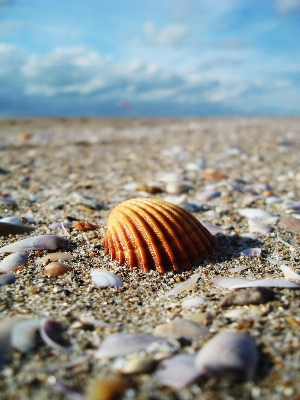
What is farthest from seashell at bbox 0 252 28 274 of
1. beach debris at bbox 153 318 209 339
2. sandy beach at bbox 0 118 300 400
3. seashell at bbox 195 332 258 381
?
seashell at bbox 195 332 258 381

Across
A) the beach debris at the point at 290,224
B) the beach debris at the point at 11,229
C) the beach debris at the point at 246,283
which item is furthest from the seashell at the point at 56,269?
the beach debris at the point at 290,224

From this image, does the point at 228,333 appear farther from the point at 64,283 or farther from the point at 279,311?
the point at 64,283

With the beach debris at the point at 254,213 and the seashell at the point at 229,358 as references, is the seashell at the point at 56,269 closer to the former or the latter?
the seashell at the point at 229,358

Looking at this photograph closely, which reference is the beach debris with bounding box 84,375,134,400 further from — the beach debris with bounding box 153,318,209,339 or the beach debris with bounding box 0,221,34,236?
the beach debris with bounding box 0,221,34,236

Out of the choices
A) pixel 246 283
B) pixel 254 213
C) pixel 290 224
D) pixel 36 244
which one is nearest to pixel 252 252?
pixel 246 283

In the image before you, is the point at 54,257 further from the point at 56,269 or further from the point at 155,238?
the point at 155,238

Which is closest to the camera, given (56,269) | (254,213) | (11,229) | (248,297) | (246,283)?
(248,297)

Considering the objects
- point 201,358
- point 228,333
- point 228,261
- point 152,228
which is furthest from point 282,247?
point 201,358
